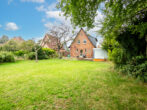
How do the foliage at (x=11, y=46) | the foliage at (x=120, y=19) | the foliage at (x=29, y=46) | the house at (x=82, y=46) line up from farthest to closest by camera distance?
the foliage at (x=11, y=46), the house at (x=82, y=46), the foliage at (x=29, y=46), the foliage at (x=120, y=19)

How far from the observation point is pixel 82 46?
17531mm

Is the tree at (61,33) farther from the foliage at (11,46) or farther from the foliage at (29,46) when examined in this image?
the foliage at (11,46)

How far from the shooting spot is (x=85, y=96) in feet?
7.75

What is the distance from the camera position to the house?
54.7 ft

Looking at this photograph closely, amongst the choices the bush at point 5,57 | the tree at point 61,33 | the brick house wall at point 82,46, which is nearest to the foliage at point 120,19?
the bush at point 5,57

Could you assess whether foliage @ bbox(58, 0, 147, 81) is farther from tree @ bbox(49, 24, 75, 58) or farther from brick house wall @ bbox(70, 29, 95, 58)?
tree @ bbox(49, 24, 75, 58)

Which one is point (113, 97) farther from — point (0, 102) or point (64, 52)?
point (64, 52)

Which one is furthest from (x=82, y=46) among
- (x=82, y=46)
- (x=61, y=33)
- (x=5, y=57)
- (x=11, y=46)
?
(x=11, y=46)

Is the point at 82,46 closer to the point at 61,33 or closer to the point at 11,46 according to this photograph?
the point at 61,33

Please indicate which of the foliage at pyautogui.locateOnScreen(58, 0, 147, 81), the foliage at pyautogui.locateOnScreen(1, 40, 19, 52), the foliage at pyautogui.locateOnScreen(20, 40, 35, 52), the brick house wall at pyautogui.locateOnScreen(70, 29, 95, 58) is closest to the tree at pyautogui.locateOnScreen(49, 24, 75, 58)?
the brick house wall at pyautogui.locateOnScreen(70, 29, 95, 58)

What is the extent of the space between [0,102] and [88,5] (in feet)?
14.0

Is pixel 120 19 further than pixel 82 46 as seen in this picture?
No

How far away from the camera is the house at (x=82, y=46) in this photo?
16.7 meters

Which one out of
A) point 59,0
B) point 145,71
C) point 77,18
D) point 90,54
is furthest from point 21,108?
point 90,54
